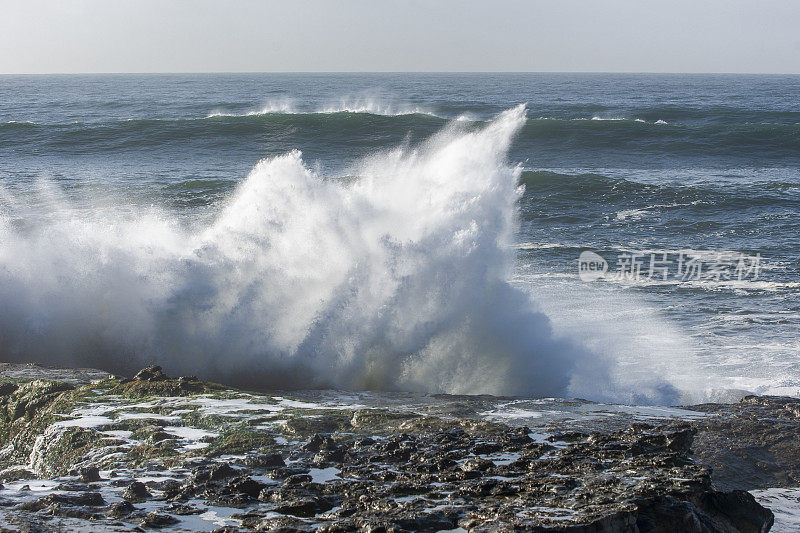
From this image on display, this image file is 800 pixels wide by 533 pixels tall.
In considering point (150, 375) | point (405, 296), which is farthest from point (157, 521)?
point (405, 296)

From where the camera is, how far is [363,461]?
234 inches

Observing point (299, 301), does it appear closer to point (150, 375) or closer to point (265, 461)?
point (150, 375)

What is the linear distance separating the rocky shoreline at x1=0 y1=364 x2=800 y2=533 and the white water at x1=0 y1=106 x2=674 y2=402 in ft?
4.50

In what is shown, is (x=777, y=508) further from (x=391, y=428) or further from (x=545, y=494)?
(x=391, y=428)

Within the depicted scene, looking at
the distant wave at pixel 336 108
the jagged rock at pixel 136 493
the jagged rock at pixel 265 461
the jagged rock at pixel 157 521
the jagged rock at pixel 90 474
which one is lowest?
the jagged rock at pixel 90 474

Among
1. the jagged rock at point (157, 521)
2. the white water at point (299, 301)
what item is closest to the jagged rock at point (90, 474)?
the jagged rock at point (157, 521)

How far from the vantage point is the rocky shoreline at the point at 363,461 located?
4836 mm

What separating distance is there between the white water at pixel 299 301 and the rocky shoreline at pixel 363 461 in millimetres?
1373

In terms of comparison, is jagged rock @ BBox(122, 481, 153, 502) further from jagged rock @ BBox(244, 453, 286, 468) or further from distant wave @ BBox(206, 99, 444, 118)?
distant wave @ BBox(206, 99, 444, 118)

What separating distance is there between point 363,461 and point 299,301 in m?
4.61

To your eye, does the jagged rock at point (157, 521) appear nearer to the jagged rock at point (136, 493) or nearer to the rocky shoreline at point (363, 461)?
the rocky shoreline at point (363, 461)

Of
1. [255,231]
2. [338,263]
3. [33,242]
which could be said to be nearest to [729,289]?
[338,263]

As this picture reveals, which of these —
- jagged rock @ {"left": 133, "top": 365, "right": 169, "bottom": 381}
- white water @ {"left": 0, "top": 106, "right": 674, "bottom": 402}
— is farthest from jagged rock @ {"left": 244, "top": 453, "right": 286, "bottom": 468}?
white water @ {"left": 0, "top": 106, "right": 674, "bottom": 402}

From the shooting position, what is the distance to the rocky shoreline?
4836 mm
